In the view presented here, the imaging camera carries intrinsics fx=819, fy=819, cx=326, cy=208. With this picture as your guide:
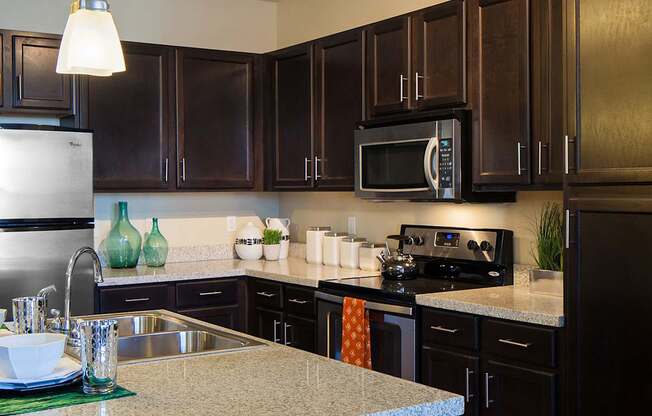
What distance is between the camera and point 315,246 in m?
4.89

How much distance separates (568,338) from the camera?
288 centimetres

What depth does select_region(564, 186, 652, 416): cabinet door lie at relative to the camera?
264 centimetres

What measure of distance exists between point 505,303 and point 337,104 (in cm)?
174

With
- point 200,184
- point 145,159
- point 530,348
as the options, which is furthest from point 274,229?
point 530,348

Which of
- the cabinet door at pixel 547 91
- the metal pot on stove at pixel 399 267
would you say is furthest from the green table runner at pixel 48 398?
the metal pot on stove at pixel 399 267

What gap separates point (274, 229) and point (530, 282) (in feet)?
6.91

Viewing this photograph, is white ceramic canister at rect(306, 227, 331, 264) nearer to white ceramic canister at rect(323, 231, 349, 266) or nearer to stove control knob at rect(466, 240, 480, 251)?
white ceramic canister at rect(323, 231, 349, 266)

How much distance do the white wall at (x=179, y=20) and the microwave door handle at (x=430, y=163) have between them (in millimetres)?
2116

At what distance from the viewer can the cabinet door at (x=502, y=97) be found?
3.42m

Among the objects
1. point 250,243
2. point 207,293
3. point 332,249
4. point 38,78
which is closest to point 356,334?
point 332,249

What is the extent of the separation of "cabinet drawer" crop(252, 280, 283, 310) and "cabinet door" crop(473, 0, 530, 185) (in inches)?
53.0

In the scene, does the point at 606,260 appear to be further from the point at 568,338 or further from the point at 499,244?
the point at 499,244

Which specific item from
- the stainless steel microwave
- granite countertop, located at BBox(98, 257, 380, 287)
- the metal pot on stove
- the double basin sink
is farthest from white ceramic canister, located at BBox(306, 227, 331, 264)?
the double basin sink

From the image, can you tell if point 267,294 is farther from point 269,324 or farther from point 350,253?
point 350,253
